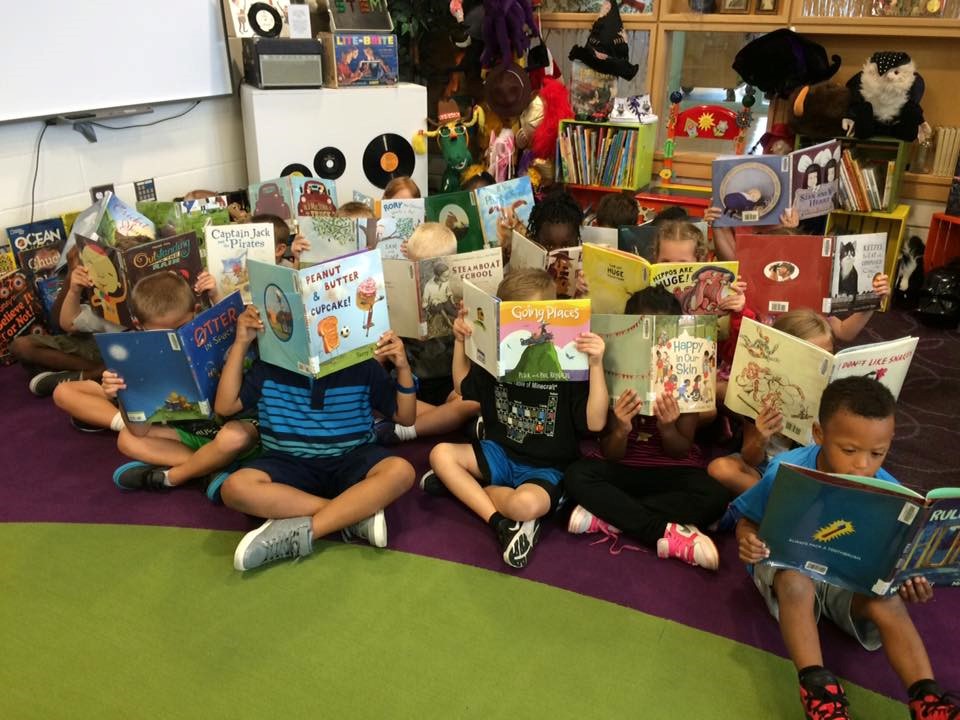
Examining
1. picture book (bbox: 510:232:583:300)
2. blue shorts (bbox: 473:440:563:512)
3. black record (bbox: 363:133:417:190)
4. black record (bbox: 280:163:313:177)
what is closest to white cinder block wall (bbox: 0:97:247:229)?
black record (bbox: 280:163:313:177)

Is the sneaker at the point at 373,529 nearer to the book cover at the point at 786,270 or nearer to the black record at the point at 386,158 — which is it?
the book cover at the point at 786,270

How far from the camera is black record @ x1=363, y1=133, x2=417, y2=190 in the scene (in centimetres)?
409

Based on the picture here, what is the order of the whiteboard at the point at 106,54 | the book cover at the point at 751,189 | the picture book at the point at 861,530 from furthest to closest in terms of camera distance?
the whiteboard at the point at 106,54, the book cover at the point at 751,189, the picture book at the point at 861,530

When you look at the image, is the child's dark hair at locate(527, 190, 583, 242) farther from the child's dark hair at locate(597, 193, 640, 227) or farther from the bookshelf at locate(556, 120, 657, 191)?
the bookshelf at locate(556, 120, 657, 191)

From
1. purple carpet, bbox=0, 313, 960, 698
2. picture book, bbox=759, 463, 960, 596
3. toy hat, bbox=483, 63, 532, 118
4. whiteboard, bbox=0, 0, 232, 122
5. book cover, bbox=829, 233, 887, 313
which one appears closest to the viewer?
picture book, bbox=759, 463, 960, 596

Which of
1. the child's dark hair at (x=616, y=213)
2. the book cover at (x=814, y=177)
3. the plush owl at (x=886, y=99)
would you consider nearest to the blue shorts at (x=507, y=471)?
the child's dark hair at (x=616, y=213)

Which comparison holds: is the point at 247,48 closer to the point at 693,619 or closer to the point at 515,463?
the point at 515,463

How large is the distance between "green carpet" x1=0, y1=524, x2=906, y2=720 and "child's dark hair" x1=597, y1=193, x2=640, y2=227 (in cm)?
160

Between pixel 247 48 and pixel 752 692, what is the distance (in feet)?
11.7

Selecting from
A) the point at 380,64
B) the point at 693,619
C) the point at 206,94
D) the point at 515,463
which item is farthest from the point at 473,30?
the point at 693,619

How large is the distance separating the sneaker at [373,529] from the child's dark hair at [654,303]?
866 millimetres

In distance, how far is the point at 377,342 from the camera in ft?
6.70

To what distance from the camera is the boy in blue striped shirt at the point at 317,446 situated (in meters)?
1.96

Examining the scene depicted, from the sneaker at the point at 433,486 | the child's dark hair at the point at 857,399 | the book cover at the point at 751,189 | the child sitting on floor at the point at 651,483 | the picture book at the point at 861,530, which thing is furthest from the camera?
the book cover at the point at 751,189
